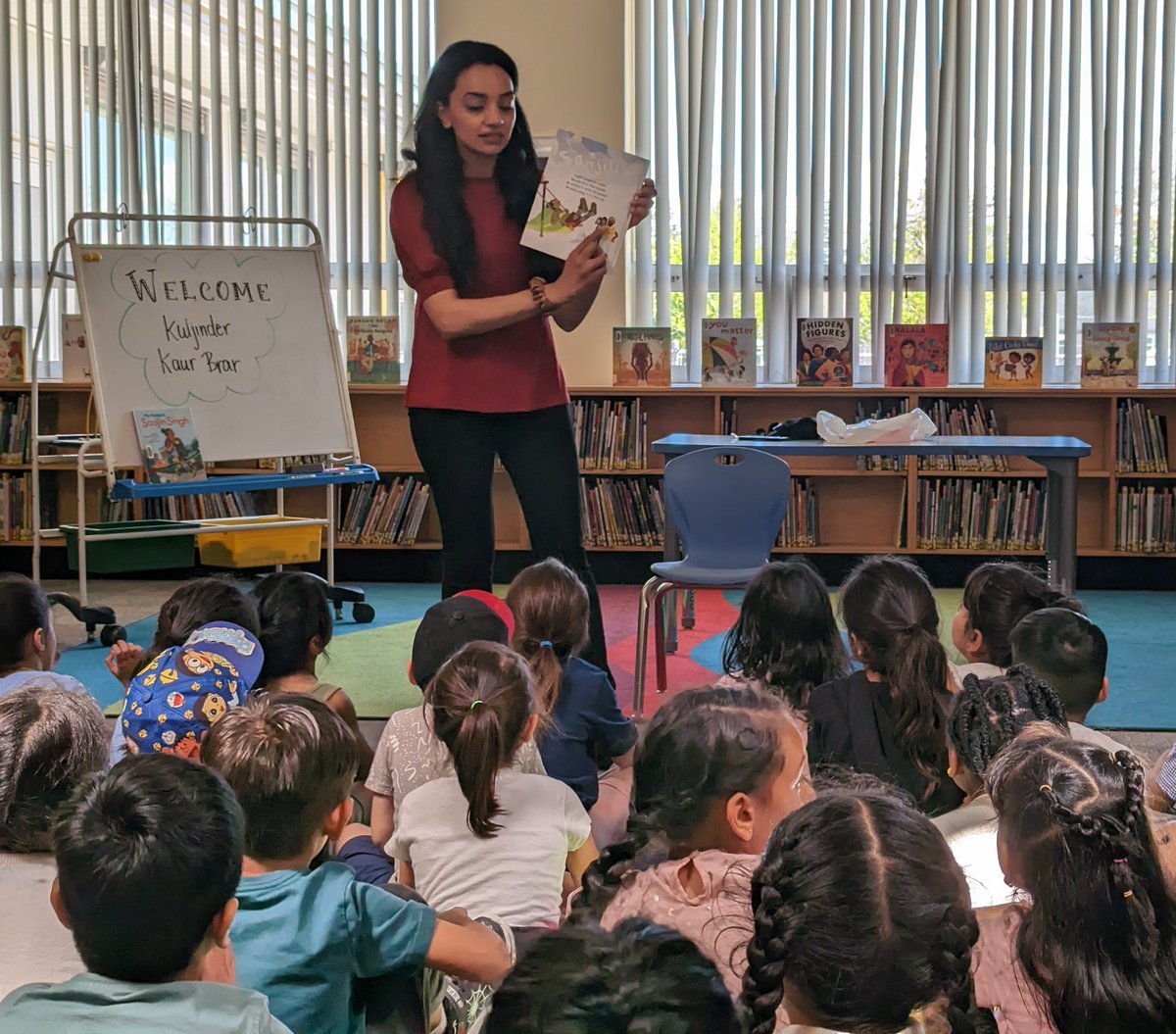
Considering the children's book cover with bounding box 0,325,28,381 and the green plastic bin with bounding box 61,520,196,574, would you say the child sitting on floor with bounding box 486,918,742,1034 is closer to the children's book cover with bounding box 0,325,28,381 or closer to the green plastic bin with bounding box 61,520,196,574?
the green plastic bin with bounding box 61,520,196,574

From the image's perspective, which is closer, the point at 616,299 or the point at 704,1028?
the point at 704,1028

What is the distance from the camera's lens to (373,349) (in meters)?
6.25

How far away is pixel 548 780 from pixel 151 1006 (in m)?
0.88

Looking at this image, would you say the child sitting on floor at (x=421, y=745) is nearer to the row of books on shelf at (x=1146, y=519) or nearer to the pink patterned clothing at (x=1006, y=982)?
the pink patterned clothing at (x=1006, y=982)

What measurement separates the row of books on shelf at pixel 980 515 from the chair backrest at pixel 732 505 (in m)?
2.23

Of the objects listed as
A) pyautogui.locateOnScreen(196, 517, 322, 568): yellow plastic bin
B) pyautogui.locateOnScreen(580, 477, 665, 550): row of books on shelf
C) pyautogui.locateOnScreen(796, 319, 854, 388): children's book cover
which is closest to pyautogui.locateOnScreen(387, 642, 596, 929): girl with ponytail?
pyautogui.locateOnScreen(196, 517, 322, 568): yellow plastic bin

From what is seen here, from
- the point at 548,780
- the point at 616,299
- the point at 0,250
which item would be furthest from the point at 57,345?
the point at 548,780

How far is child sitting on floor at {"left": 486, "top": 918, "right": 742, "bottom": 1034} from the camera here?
790mm

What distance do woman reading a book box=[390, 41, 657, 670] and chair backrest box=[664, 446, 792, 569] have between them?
103 centimetres

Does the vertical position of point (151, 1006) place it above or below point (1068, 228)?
below

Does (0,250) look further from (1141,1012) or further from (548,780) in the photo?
(1141,1012)

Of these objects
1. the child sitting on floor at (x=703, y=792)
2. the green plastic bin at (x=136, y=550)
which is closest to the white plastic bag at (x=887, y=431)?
the green plastic bin at (x=136, y=550)

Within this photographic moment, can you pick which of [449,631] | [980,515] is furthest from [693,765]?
[980,515]

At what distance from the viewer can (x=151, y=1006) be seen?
994 mm
